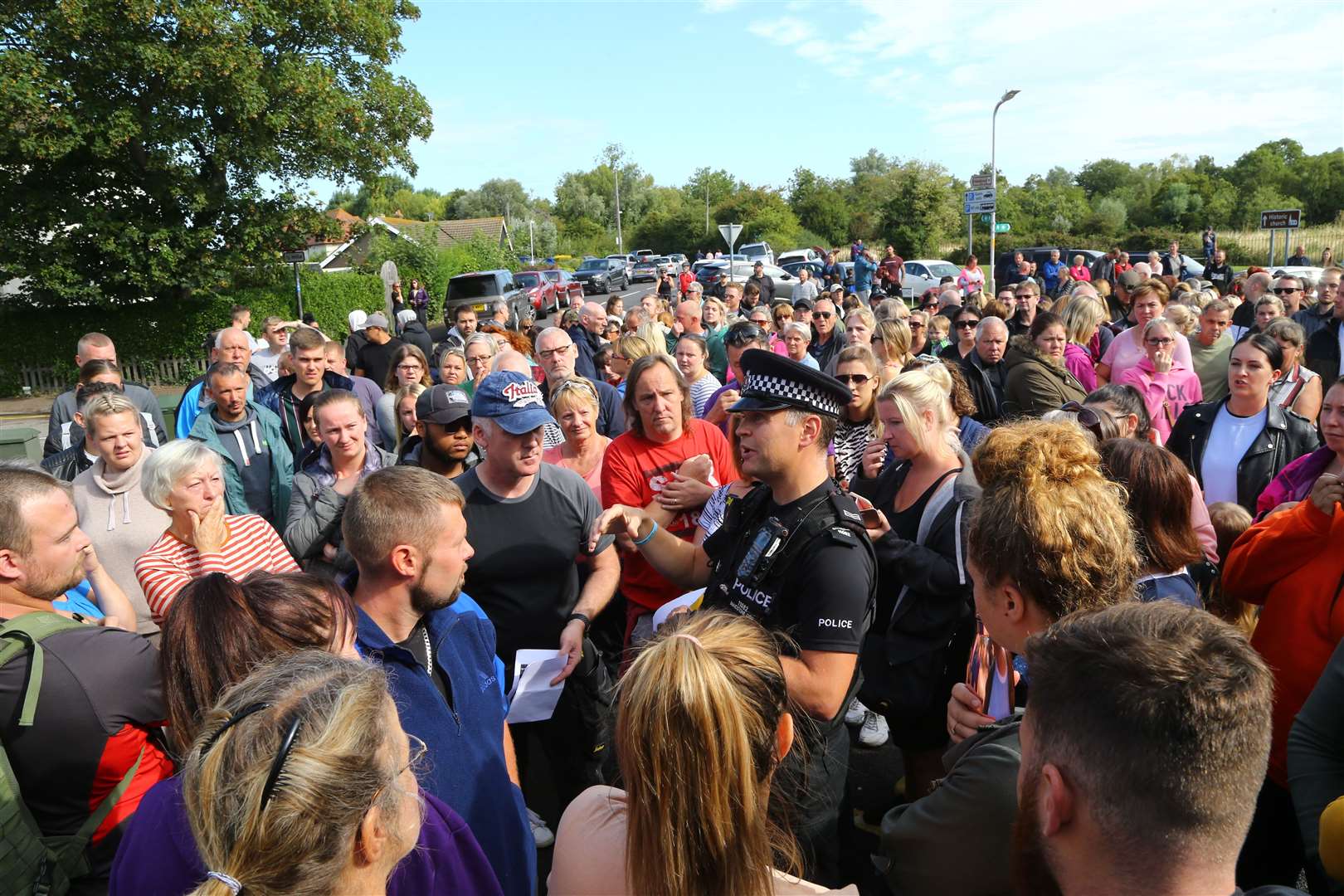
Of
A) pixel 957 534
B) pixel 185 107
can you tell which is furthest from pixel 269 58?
pixel 957 534

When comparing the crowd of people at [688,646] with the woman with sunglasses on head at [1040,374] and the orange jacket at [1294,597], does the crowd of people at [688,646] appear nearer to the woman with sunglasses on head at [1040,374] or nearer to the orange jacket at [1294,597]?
the orange jacket at [1294,597]

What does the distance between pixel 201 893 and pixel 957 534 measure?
2606 millimetres

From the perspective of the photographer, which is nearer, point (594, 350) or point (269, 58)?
point (594, 350)

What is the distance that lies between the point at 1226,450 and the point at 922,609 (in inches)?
110

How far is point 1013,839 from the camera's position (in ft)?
4.67

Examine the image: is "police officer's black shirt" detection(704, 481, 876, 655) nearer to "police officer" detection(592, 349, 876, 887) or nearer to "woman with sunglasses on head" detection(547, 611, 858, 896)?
"police officer" detection(592, 349, 876, 887)

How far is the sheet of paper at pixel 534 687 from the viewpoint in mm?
3066

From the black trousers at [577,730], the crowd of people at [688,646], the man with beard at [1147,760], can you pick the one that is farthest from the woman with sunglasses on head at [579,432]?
the man with beard at [1147,760]

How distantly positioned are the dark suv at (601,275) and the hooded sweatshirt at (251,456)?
1370 inches

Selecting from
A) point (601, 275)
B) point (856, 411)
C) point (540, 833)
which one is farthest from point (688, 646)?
point (601, 275)

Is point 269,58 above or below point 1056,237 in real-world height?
above

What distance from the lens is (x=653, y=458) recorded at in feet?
14.0

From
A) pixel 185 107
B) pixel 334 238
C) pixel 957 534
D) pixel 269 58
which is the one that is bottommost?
pixel 957 534

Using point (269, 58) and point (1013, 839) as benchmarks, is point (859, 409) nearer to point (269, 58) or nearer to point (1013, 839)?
point (1013, 839)
